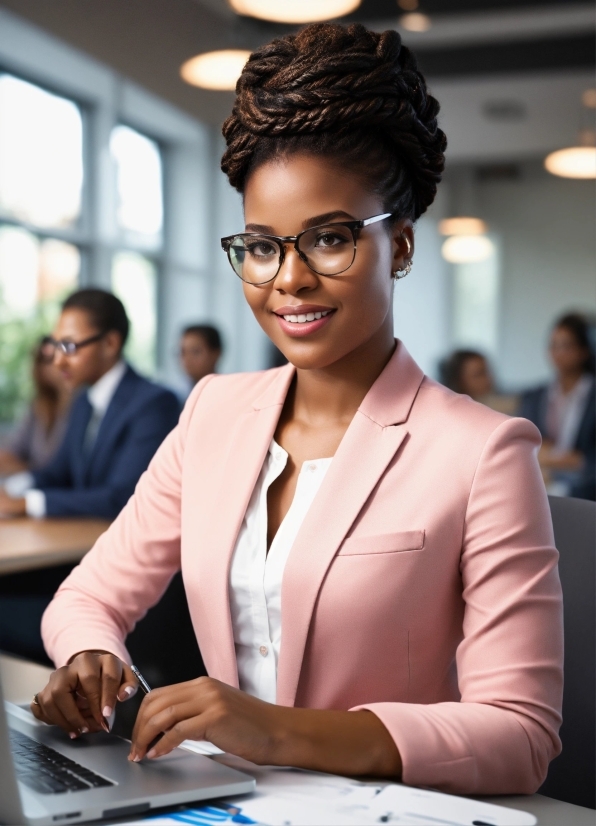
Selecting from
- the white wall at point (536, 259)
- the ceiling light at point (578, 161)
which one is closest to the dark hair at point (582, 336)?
the ceiling light at point (578, 161)

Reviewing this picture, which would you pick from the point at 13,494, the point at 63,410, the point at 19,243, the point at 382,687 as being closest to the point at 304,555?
the point at 382,687

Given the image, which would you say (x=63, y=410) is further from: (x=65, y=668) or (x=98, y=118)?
(x=65, y=668)

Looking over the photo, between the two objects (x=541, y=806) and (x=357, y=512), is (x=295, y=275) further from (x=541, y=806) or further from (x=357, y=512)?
(x=541, y=806)

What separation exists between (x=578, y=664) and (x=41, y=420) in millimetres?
4054

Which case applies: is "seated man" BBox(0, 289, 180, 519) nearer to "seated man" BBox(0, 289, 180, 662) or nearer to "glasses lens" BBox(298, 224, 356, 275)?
"seated man" BBox(0, 289, 180, 662)

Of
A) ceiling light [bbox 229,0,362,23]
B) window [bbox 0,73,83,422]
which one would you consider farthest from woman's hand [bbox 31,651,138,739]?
window [bbox 0,73,83,422]

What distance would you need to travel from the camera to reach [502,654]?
1119 mm

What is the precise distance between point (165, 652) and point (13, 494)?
222 cm

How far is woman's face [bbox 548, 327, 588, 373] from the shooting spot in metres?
5.96

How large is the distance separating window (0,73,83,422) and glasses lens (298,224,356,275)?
5.55 meters

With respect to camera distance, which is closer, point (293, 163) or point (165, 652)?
point (293, 163)

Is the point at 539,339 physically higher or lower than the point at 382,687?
higher

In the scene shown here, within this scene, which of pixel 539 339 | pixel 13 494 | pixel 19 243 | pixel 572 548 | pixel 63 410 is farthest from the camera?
pixel 539 339

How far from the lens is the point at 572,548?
1.39 meters
